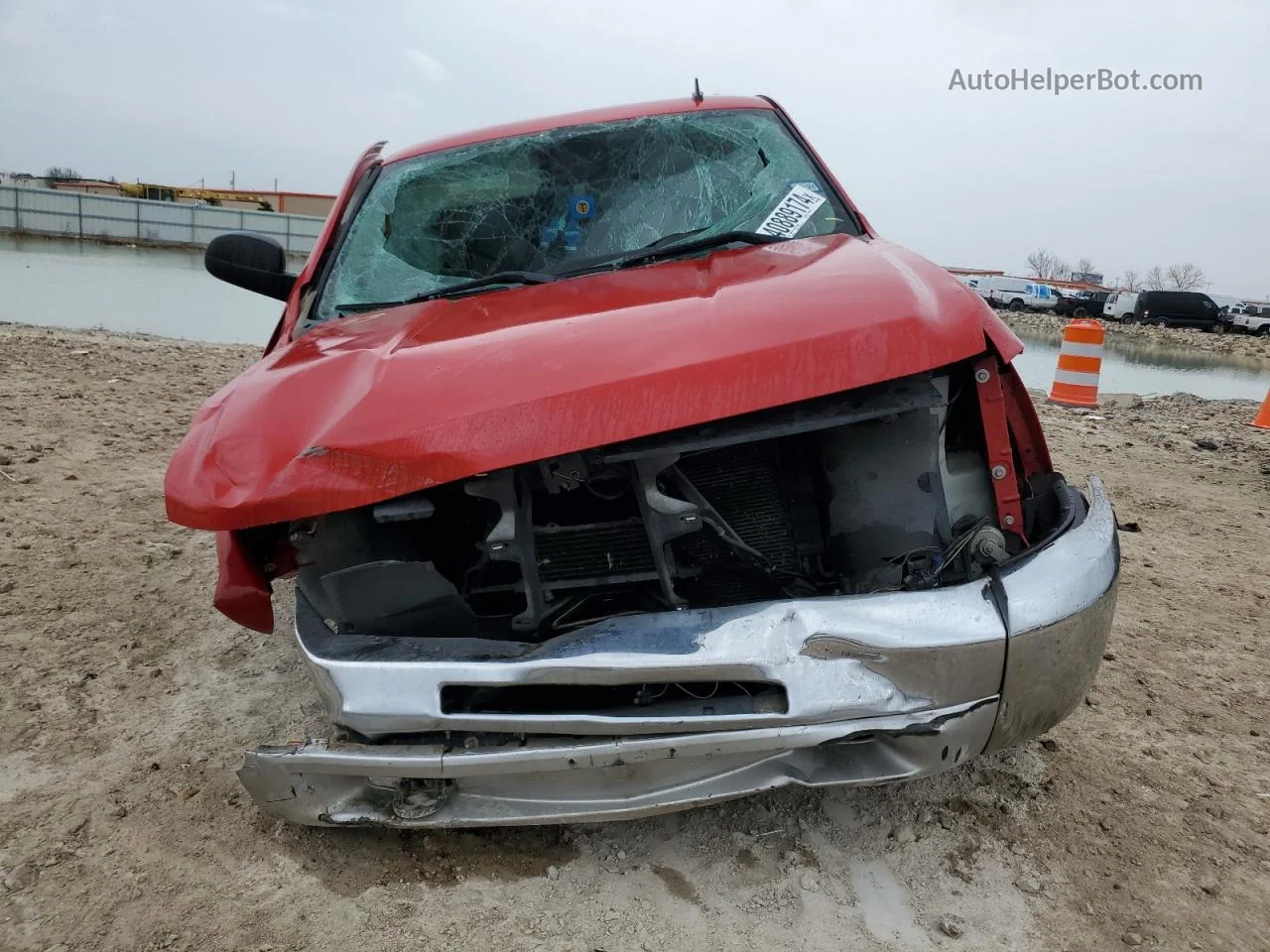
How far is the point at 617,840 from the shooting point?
203 cm

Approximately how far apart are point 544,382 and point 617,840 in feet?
3.52

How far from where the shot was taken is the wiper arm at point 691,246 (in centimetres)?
253

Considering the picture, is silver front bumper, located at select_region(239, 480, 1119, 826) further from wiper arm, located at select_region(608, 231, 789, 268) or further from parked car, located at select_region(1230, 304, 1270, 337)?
parked car, located at select_region(1230, 304, 1270, 337)

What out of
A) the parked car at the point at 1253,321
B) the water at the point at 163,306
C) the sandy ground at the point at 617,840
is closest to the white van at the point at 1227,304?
the parked car at the point at 1253,321

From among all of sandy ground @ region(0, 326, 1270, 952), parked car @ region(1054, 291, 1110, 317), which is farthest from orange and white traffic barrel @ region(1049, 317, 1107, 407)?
parked car @ region(1054, 291, 1110, 317)

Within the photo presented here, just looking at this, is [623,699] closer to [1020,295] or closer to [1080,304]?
[1080,304]

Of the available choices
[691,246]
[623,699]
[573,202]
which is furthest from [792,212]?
[623,699]

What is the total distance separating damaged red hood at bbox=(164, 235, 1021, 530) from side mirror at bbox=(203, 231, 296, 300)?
1.19m

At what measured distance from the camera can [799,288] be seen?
1977 millimetres

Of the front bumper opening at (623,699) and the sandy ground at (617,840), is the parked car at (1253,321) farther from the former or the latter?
the front bumper opening at (623,699)

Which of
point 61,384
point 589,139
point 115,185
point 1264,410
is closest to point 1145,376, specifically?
point 1264,410

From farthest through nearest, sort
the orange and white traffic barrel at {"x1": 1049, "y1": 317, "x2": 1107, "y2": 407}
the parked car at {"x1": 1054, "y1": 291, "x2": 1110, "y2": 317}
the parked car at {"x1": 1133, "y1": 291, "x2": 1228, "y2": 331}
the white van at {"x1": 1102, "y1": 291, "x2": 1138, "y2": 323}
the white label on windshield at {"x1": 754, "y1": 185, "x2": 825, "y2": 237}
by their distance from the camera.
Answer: the parked car at {"x1": 1054, "y1": 291, "x2": 1110, "y2": 317}, the white van at {"x1": 1102, "y1": 291, "x2": 1138, "y2": 323}, the parked car at {"x1": 1133, "y1": 291, "x2": 1228, "y2": 331}, the orange and white traffic barrel at {"x1": 1049, "y1": 317, "x2": 1107, "y2": 407}, the white label on windshield at {"x1": 754, "y1": 185, "x2": 825, "y2": 237}

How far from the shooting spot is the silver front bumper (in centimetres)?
164

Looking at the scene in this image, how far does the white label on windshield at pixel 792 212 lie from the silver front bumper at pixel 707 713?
1348 millimetres
